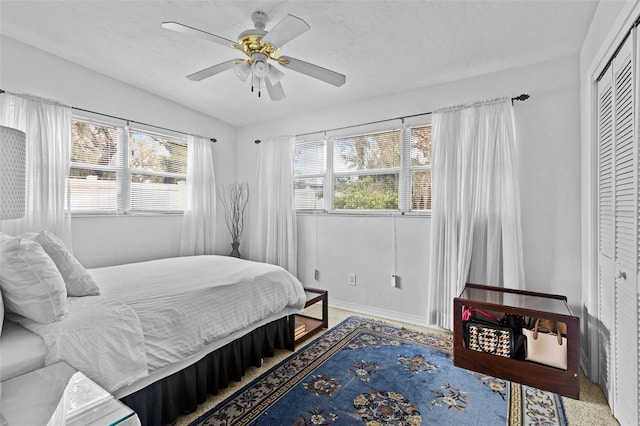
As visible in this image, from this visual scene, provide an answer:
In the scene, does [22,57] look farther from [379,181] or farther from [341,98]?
[379,181]

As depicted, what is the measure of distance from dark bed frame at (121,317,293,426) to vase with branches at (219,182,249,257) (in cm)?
232

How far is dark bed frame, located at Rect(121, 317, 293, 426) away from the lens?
1.67m

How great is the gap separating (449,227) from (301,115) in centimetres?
235

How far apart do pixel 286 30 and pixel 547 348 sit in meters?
2.66

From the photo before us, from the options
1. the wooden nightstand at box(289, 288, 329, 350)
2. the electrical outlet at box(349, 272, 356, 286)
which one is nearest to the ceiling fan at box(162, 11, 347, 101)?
the wooden nightstand at box(289, 288, 329, 350)

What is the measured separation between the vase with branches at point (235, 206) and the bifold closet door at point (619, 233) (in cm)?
394

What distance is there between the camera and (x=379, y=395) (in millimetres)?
2012

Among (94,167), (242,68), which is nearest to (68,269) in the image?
(242,68)

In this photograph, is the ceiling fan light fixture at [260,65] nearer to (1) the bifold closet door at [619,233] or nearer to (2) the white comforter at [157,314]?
(2) the white comforter at [157,314]

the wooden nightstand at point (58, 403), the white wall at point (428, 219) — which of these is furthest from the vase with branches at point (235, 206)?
the wooden nightstand at point (58, 403)

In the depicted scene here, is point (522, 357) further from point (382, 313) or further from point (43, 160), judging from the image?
point (43, 160)

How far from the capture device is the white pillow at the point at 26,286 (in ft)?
4.73

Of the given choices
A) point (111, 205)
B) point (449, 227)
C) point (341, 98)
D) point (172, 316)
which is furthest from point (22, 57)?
point (449, 227)

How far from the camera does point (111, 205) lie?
333 centimetres
